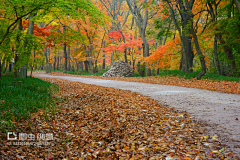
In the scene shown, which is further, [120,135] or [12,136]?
[120,135]

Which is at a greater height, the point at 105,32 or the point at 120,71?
the point at 105,32

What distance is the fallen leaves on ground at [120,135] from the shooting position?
2932 millimetres

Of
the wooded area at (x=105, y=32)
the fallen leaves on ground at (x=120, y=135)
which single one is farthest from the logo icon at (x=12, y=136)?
the wooded area at (x=105, y=32)

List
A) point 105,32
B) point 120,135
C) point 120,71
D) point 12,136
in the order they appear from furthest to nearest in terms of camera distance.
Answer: point 105,32 → point 120,71 → point 120,135 → point 12,136

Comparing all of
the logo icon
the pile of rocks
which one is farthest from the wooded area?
the logo icon

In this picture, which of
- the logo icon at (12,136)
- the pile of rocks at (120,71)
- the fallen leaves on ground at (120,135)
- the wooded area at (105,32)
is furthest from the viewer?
the pile of rocks at (120,71)

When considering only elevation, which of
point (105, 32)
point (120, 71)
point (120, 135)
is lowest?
point (120, 135)

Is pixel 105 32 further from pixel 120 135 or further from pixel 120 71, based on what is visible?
pixel 120 135

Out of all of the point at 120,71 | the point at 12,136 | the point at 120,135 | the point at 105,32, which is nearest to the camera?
the point at 12,136

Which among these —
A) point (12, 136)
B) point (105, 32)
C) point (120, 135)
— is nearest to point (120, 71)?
point (105, 32)

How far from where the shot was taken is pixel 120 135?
3812 mm

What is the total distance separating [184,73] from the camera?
12203 mm

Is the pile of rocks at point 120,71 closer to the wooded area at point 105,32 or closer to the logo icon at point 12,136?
the wooded area at point 105,32

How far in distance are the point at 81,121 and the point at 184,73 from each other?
9.42 m
